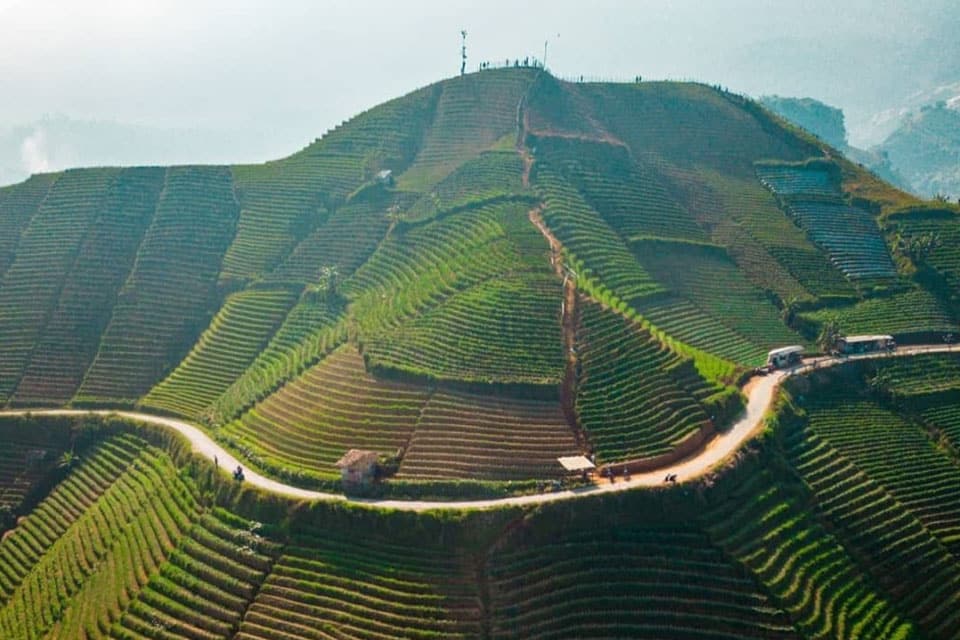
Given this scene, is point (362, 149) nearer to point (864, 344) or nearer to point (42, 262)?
point (42, 262)

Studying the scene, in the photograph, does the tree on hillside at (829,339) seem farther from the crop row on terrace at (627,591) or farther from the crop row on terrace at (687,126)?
the crop row on terrace at (687,126)

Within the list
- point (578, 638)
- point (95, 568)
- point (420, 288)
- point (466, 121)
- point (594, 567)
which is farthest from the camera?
point (466, 121)

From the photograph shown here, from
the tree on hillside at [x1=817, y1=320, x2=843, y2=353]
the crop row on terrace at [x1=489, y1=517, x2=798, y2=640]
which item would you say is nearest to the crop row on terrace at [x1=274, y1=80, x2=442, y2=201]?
the tree on hillside at [x1=817, y1=320, x2=843, y2=353]

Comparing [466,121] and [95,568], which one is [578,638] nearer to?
[95,568]

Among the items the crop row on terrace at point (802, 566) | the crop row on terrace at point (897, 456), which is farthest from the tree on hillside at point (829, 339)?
the crop row on terrace at point (802, 566)

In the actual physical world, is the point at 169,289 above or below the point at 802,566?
above

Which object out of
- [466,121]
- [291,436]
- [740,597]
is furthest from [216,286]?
[740,597]

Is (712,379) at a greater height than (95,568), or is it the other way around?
(712,379)

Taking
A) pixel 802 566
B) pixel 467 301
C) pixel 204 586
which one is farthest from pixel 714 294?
pixel 204 586
